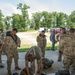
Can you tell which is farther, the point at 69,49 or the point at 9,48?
the point at 9,48

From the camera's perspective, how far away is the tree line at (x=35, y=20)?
7488cm

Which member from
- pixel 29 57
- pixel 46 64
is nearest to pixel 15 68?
pixel 46 64

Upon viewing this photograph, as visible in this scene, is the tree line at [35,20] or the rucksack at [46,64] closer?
the rucksack at [46,64]

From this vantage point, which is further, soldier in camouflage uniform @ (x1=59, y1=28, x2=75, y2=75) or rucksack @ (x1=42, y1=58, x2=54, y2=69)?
rucksack @ (x1=42, y1=58, x2=54, y2=69)

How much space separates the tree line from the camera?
74.9 m

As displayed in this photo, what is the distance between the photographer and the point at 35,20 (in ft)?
294

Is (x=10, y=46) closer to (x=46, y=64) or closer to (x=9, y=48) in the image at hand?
(x=9, y=48)

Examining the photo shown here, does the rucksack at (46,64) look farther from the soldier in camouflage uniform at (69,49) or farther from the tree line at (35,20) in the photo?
the tree line at (35,20)

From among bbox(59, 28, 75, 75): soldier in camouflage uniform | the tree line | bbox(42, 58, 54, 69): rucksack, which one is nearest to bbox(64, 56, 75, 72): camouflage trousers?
bbox(59, 28, 75, 75): soldier in camouflage uniform

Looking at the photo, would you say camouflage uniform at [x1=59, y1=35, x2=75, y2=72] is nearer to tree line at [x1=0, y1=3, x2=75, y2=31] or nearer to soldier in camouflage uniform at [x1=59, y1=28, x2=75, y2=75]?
soldier in camouflage uniform at [x1=59, y1=28, x2=75, y2=75]

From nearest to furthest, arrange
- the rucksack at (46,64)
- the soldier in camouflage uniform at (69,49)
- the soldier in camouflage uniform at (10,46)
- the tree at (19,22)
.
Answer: the soldier in camouflage uniform at (69,49) → the soldier in camouflage uniform at (10,46) → the rucksack at (46,64) → the tree at (19,22)

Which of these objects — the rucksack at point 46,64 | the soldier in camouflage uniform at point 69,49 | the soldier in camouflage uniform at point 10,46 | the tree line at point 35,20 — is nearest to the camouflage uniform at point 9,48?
the soldier in camouflage uniform at point 10,46

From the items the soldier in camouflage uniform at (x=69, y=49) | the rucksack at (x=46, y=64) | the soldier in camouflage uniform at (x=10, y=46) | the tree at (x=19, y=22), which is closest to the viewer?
the soldier in camouflage uniform at (x=69, y=49)

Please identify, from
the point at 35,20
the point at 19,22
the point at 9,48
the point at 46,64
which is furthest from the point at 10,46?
the point at 35,20
